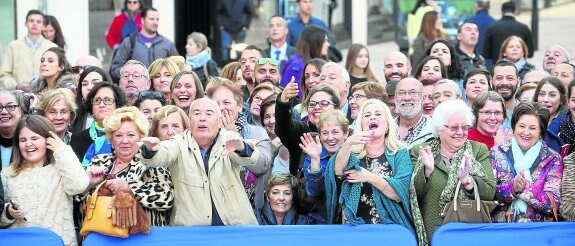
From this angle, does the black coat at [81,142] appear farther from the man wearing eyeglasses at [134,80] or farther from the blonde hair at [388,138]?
the blonde hair at [388,138]

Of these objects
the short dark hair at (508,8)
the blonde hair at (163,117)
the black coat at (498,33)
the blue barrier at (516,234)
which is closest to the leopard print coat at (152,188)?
the blonde hair at (163,117)

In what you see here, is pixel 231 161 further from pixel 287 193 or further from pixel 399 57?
pixel 399 57

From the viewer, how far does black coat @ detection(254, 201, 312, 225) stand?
11484mm

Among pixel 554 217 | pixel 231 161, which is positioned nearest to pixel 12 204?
pixel 231 161

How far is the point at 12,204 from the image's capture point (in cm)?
1084

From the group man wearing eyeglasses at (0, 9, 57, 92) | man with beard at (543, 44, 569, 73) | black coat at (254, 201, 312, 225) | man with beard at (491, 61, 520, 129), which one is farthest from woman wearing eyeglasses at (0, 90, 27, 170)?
man with beard at (543, 44, 569, 73)

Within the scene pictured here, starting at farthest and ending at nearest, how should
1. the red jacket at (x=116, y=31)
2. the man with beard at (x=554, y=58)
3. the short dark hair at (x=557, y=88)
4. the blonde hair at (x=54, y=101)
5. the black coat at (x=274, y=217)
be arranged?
the red jacket at (x=116, y=31) → the man with beard at (x=554, y=58) → the short dark hair at (x=557, y=88) → the blonde hair at (x=54, y=101) → the black coat at (x=274, y=217)

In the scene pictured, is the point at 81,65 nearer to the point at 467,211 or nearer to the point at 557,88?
the point at 557,88

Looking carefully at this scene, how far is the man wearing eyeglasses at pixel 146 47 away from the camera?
57.8 feet

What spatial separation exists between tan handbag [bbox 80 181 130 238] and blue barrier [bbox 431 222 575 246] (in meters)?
2.25

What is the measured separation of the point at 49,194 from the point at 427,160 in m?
2.75

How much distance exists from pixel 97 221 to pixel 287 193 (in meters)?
1.62

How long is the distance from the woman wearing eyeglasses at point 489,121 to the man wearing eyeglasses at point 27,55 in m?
6.87

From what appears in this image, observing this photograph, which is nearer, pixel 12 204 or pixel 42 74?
pixel 12 204
